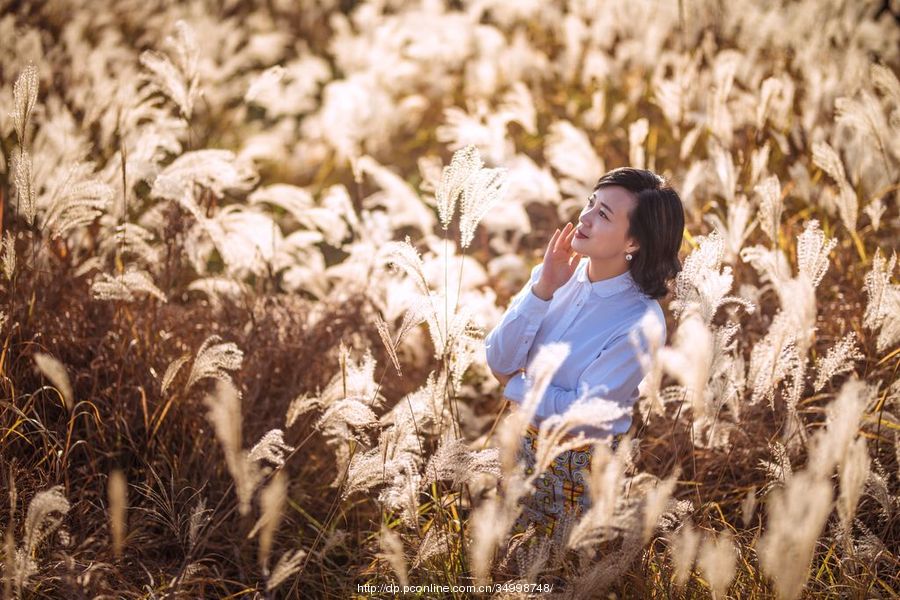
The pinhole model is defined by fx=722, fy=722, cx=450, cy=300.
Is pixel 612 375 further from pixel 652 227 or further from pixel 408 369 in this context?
pixel 408 369

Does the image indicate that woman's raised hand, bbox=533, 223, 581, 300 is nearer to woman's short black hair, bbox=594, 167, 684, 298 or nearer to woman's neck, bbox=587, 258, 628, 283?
woman's neck, bbox=587, 258, 628, 283

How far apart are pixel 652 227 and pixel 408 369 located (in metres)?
1.64

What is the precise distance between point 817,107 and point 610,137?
1.52m

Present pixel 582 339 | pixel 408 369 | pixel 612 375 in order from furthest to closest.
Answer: pixel 408 369, pixel 582 339, pixel 612 375

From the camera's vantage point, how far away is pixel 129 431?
2650mm

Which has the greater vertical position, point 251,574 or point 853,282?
point 853,282

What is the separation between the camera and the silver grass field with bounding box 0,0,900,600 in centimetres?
173

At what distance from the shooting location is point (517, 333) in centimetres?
220

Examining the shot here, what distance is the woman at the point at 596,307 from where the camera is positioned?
2057 mm

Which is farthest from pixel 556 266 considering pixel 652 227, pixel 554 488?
pixel 554 488

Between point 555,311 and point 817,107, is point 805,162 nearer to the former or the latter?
point 817,107

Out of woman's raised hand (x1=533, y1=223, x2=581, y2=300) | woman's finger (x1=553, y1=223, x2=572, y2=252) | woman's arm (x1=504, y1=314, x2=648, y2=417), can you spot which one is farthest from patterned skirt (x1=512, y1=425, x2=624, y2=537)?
woman's finger (x1=553, y1=223, x2=572, y2=252)

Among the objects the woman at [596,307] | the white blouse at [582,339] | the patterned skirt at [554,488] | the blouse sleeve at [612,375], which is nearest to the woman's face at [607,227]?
the woman at [596,307]

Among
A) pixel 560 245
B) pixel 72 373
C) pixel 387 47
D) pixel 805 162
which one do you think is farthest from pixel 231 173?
pixel 387 47
